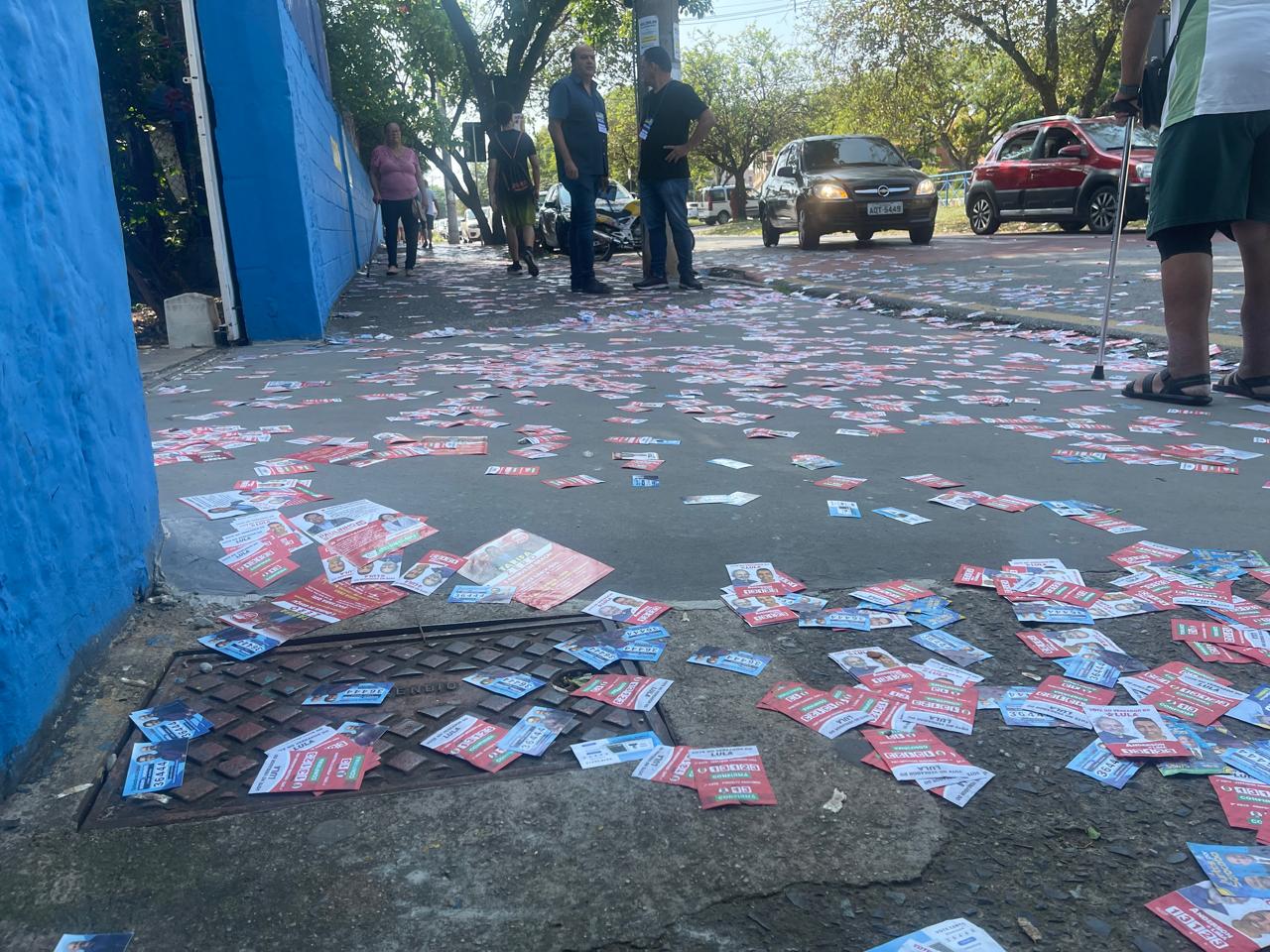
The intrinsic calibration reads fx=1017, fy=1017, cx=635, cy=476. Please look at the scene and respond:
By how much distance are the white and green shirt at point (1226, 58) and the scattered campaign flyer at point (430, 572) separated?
11.6 ft

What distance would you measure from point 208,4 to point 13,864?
6.41 metres

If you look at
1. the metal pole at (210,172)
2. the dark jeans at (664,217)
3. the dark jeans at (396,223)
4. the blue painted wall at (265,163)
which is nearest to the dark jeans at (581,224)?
the dark jeans at (664,217)

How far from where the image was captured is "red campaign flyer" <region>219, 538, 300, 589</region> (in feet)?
8.56

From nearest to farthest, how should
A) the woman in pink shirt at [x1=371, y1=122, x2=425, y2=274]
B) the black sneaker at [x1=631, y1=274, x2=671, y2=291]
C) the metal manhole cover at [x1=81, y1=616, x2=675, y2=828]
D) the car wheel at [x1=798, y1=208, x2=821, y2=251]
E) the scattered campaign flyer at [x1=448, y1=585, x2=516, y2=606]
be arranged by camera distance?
the metal manhole cover at [x1=81, y1=616, x2=675, y2=828] → the scattered campaign flyer at [x1=448, y1=585, x2=516, y2=606] → the black sneaker at [x1=631, y1=274, x2=671, y2=291] → the woman in pink shirt at [x1=371, y1=122, x2=425, y2=274] → the car wheel at [x1=798, y1=208, x2=821, y2=251]

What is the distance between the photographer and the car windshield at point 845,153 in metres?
15.7

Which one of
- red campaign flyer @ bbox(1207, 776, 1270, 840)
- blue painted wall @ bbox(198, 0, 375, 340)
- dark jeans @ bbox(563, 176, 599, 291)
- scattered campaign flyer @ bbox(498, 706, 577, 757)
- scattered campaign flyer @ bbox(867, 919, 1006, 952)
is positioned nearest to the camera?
scattered campaign flyer @ bbox(867, 919, 1006, 952)

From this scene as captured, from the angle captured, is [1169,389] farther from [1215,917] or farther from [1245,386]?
[1215,917]

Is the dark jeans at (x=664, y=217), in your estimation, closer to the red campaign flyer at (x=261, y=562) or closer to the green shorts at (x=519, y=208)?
the green shorts at (x=519, y=208)

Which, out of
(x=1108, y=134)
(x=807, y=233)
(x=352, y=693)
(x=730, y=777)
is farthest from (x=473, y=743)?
(x=1108, y=134)

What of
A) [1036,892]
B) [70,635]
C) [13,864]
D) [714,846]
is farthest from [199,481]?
[1036,892]

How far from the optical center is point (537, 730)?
1869mm

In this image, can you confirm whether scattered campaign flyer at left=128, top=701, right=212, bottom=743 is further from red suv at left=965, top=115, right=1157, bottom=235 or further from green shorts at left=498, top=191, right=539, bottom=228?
red suv at left=965, top=115, right=1157, bottom=235

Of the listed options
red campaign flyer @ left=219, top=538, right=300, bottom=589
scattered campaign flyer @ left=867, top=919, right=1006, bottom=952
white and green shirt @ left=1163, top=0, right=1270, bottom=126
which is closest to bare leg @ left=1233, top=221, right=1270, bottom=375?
white and green shirt @ left=1163, top=0, right=1270, bottom=126

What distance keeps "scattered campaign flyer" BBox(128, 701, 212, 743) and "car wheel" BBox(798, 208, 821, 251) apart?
14.7 meters
